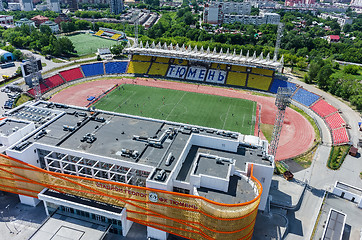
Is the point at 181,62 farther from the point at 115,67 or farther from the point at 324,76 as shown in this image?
the point at 324,76

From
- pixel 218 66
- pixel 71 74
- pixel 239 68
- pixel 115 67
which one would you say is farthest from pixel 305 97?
pixel 71 74

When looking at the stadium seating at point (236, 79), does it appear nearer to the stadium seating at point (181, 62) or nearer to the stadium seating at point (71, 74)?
the stadium seating at point (181, 62)

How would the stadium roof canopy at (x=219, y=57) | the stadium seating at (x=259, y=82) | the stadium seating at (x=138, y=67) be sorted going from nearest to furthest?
the stadium roof canopy at (x=219, y=57), the stadium seating at (x=259, y=82), the stadium seating at (x=138, y=67)

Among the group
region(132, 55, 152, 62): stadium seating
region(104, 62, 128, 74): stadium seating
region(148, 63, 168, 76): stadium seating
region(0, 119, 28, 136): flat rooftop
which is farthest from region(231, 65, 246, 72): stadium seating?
region(0, 119, 28, 136): flat rooftop

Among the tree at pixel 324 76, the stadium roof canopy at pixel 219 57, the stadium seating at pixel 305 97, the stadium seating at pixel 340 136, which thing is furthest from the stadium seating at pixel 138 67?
the stadium seating at pixel 340 136

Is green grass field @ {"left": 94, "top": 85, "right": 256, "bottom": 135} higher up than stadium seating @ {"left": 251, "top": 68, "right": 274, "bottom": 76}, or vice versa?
stadium seating @ {"left": 251, "top": 68, "right": 274, "bottom": 76}

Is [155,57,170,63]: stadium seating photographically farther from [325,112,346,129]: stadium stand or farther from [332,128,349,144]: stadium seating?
[332,128,349,144]: stadium seating
